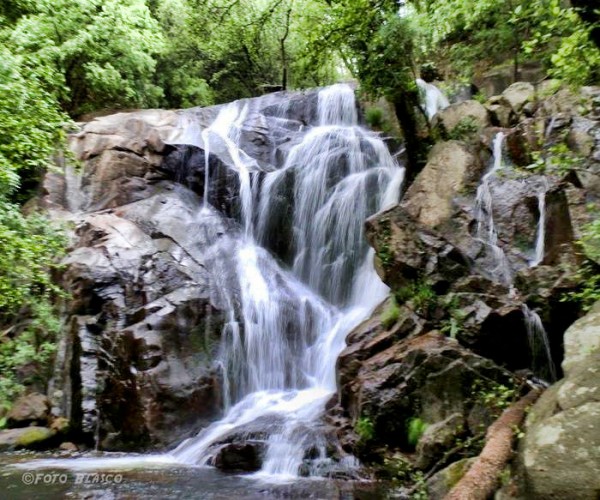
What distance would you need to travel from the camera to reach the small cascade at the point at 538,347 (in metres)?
7.98

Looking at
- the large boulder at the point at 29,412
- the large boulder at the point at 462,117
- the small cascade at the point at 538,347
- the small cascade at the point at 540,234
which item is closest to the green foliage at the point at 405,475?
the small cascade at the point at 538,347

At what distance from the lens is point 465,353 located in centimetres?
762

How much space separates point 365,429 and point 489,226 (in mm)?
5057

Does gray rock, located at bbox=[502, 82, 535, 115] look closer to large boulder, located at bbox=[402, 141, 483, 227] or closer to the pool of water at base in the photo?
large boulder, located at bbox=[402, 141, 483, 227]

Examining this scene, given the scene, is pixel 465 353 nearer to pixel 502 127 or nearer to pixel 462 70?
pixel 502 127

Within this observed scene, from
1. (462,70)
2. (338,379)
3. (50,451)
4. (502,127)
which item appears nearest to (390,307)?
(338,379)

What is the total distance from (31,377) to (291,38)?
62.2 ft

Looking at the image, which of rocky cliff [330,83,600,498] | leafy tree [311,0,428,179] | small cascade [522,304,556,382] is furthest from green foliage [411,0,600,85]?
small cascade [522,304,556,382]

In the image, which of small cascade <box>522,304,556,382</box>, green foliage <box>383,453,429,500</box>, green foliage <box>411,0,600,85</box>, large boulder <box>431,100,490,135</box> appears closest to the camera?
green foliage <box>411,0,600,85</box>

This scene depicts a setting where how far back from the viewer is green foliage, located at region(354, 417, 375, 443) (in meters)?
7.53

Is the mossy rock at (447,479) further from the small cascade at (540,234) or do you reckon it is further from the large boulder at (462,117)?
the large boulder at (462,117)

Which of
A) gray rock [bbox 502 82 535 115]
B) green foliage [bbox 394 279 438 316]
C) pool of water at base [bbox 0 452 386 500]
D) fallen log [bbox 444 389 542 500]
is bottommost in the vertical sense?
pool of water at base [bbox 0 452 386 500]

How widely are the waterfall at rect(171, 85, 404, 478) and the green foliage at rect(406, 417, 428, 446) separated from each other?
1276 mm

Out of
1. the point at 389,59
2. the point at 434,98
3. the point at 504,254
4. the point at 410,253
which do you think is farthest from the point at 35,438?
the point at 434,98
